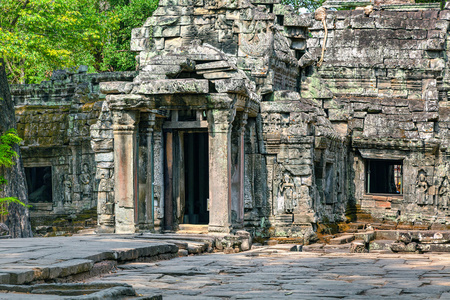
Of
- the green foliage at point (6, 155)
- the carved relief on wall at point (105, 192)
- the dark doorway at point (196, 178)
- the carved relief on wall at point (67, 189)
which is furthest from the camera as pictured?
the carved relief on wall at point (67, 189)

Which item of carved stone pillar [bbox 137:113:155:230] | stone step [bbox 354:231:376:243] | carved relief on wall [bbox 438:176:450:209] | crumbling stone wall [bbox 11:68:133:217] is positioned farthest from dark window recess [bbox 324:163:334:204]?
crumbling stone wall [bbox 11:68:133:217]

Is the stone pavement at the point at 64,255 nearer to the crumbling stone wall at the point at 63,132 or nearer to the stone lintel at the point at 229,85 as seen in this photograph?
the stone lintel at the point at 229,85

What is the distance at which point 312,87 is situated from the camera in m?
17.9

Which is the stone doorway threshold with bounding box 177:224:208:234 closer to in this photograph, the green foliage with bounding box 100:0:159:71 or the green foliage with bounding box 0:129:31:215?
the green foliage with bounding box 0:129:31:215

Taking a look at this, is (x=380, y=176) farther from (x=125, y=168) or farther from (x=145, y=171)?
(x=125, y=168)

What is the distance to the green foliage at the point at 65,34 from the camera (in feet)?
75.4

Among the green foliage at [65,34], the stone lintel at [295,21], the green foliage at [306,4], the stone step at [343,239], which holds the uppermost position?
the green foliage at [306,4]

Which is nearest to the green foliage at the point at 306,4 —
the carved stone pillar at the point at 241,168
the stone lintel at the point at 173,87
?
the carved stone pillar at the point at 241,168

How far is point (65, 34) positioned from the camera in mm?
25078

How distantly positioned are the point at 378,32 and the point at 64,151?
10.0 metres

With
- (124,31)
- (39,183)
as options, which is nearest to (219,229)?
(39,183)

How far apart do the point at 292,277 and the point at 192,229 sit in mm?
5995

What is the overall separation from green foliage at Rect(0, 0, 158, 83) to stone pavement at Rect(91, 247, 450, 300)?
1286cm

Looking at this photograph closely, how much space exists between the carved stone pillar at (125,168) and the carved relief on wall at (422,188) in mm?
8835
